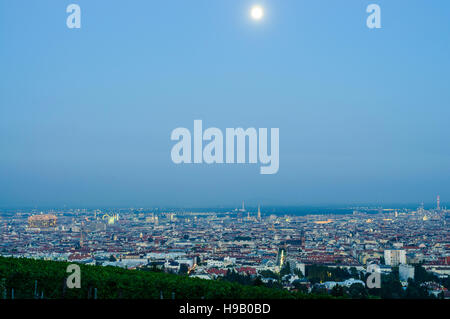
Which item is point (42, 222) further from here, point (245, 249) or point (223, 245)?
point (245, 249)

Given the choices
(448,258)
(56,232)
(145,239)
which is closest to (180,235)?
(145,239)

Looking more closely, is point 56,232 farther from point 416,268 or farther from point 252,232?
point 416,268

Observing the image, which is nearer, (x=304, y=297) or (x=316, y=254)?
(x=304, y=297)

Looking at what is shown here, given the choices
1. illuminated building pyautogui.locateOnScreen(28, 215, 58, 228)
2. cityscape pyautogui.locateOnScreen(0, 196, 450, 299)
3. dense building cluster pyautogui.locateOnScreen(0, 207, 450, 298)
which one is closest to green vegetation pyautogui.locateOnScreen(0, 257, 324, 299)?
cityscape pyautogui.locateOnScreen(0, 196, 450, 299)

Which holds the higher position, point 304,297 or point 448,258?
point 304,297

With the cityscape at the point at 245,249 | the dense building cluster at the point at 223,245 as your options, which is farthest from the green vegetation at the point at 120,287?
the dense building cluster at the point at 223,245

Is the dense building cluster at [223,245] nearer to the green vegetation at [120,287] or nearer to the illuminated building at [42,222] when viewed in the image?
the illuminated building at [42,222]

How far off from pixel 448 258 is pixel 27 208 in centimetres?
3410

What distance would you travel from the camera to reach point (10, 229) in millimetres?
24672

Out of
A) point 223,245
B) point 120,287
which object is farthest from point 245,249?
point 120,287

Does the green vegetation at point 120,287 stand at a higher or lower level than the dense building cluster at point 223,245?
higher

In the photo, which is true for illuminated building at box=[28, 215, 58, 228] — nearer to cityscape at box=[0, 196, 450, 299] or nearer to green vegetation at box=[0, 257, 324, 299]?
cityscape at box=[0, 196, 450, 299]
